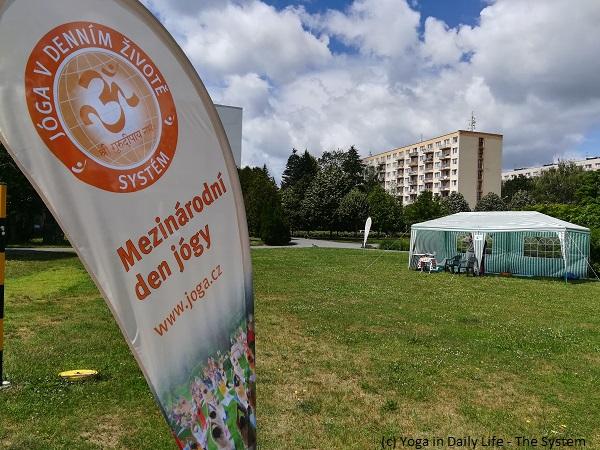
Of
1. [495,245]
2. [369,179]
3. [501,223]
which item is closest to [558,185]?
[369,179]

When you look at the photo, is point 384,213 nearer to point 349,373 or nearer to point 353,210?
point 353,210

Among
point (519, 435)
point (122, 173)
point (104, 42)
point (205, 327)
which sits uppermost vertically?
point (104, 42)

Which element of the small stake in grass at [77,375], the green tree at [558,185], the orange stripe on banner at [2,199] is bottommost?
the small stake in grass at [77,375]

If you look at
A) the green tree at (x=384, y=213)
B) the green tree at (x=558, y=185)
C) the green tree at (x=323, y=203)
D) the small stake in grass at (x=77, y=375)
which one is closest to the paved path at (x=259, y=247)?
the green tree at (x=384, y=213)

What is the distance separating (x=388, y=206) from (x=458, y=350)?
48425 mm

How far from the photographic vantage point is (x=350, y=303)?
12.3 m

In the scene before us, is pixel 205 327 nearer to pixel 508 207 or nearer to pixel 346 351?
pixel 346 351

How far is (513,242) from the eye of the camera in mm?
22297

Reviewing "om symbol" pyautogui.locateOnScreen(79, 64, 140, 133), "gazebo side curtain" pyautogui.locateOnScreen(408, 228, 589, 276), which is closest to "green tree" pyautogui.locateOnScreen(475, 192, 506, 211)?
"gazebo side curtain" pyautogui.locateOnScreen(408, 228, 589, 276)

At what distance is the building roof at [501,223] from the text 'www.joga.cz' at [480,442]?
54.0 feet

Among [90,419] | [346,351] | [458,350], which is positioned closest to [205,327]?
[90,419]

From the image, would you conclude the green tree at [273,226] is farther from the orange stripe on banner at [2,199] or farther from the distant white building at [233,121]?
the distant white building at [233,121]

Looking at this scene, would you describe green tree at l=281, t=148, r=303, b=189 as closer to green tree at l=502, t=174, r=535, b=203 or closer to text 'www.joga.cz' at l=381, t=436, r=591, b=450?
green tree at l=502, t=174, r=535, b=203

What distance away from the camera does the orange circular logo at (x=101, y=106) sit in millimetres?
1838
